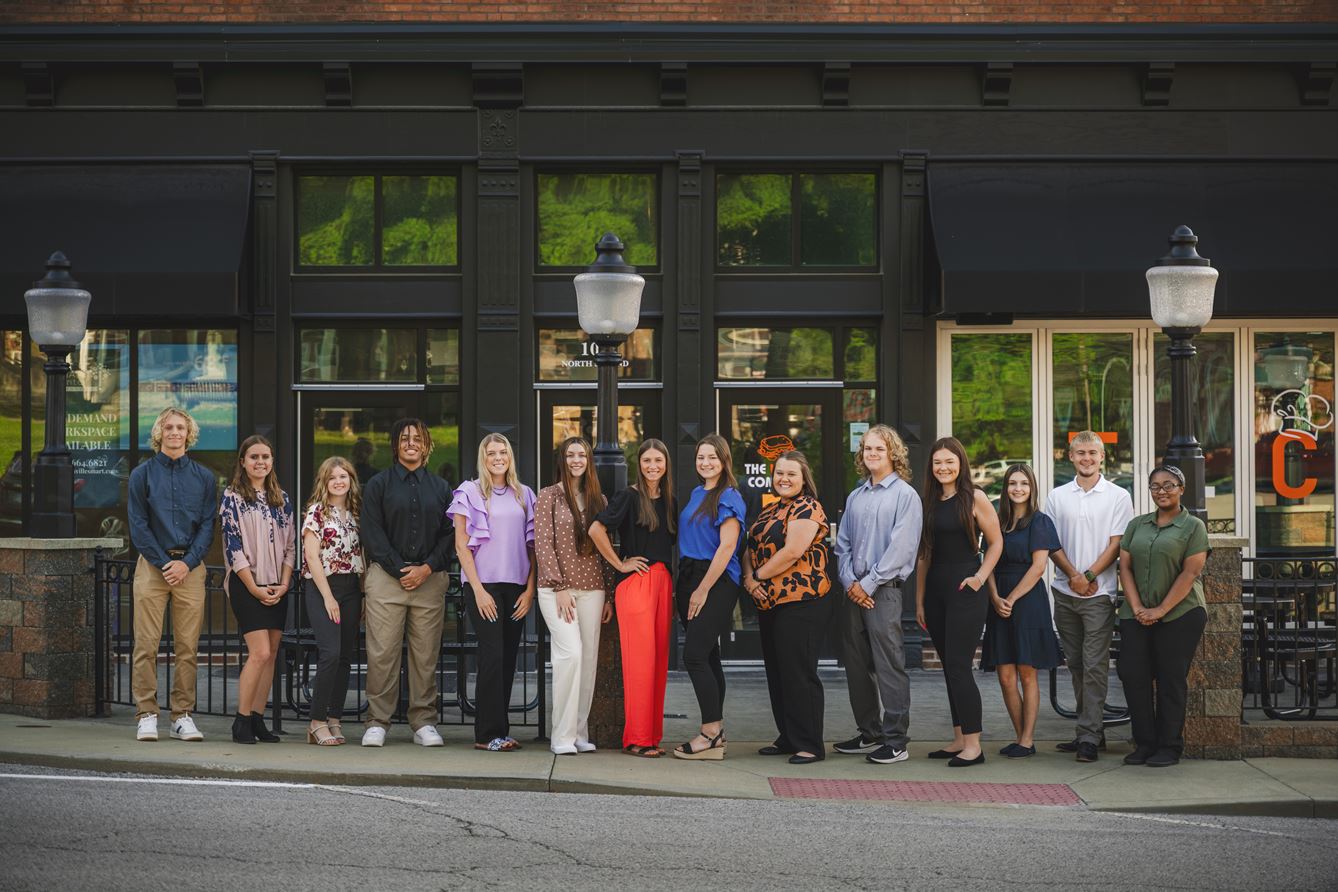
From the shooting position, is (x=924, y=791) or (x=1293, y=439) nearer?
(x=924, y=791)

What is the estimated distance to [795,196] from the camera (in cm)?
1450

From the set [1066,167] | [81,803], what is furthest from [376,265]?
[81,803]

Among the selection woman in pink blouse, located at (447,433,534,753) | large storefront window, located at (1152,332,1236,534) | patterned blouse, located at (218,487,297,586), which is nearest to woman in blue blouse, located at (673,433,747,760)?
woman in pink blouse, located at (447,433,534,753)

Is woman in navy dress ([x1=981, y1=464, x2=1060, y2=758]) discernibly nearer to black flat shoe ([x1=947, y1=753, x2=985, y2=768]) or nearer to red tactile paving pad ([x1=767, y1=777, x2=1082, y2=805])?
black flat shoe ([x1=947, y1=753, x2=985, y2=768])

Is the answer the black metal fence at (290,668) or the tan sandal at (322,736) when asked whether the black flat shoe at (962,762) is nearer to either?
the black metal fence at (290,668)

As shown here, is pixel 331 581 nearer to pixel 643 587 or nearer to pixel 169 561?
pixel 169 561

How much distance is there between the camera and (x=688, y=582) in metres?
9.95

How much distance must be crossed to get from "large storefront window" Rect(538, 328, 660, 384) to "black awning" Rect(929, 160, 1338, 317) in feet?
9.04

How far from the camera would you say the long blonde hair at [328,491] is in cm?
1006

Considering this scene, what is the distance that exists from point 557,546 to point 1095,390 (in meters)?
6.56

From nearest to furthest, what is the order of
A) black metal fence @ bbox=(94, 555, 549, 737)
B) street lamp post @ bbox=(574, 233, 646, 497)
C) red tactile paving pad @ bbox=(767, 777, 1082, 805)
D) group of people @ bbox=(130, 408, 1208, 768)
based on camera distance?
red tactile paving pad @ bbox=(767, 777, 1082, 805)
group of people @ bbox=(130, 408, 1208, 768)
street lamp post @ bbox=(574, 233, 646, 497)
black metal fence @ bbox=(94, 555, 549, 737)

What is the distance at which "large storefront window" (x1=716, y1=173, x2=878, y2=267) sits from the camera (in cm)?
1448

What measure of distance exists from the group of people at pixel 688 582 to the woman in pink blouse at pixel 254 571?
1 centimetres

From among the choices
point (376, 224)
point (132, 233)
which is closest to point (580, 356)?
point (376, 224)
